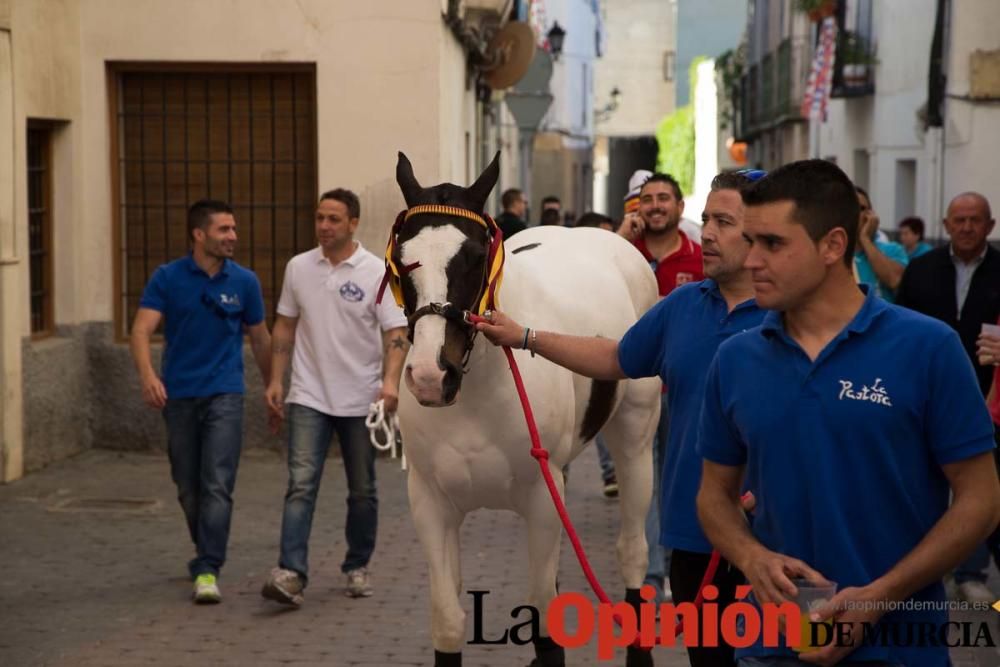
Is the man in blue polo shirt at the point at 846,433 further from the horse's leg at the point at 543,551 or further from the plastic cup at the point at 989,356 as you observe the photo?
the plastic cup at the point at 989,356

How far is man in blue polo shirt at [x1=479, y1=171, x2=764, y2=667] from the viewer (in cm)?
491

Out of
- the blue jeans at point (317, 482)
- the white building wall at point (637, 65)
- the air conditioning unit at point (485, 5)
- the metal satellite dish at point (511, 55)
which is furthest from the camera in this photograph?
the white building wall at point (637, 65)

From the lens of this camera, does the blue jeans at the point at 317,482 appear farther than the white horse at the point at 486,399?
Yes

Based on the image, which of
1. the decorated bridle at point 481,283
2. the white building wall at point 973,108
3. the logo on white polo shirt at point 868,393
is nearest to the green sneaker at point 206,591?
the decorated bridle at point 481,283

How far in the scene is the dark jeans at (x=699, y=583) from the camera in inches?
191

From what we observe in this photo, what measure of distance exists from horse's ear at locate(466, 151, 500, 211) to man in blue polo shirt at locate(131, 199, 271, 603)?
309cm

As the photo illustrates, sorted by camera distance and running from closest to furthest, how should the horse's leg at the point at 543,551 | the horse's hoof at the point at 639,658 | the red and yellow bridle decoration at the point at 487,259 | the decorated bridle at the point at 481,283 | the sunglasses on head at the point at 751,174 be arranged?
the sunglasses on head at the point at 751,174 < the decorated bridle at the point at 481,283 < the red and yellow bridle decoration at the point at 487,259 < the horse's leg at the point at 543,551 < the horse's hoof at the point at 639,658

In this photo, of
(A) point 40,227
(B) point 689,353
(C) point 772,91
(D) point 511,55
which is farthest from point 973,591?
(C) point 772,91

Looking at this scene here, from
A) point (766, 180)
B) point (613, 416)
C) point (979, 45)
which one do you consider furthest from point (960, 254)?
point (979, 45)

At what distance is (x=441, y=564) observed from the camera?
613cm

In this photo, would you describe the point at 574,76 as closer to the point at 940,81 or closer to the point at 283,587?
the point at 940,81

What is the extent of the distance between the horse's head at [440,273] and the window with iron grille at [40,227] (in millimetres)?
7614

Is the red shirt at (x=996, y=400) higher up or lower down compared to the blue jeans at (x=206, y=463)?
higher up

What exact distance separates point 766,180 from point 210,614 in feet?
16.8
